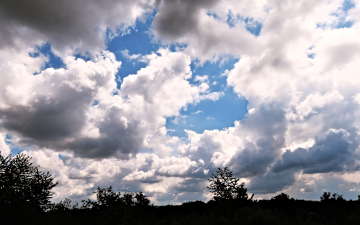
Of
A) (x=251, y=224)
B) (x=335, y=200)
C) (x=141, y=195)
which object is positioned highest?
(x=141, y=195)

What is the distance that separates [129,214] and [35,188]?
1327 inches

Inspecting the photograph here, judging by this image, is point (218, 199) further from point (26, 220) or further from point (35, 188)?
point (26, 220)

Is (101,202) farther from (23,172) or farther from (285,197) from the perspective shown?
(285,197)

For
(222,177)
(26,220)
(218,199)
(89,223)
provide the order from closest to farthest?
1. (26,220)
2. (89,223)
3. (218,199)
4. (222,177)

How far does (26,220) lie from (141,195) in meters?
38.9

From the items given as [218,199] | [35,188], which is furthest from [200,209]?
[35,188]

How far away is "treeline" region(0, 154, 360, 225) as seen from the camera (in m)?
34.9

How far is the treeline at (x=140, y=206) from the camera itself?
34.9 meters

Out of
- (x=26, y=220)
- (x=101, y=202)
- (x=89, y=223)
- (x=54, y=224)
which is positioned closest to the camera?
(x=26, y=220)

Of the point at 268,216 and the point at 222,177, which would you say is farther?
the point at 222,177

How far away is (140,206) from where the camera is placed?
54844 millimetres

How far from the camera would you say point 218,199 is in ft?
211

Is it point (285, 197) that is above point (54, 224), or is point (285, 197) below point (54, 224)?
above

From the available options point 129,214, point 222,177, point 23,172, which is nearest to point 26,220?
point 129,214
